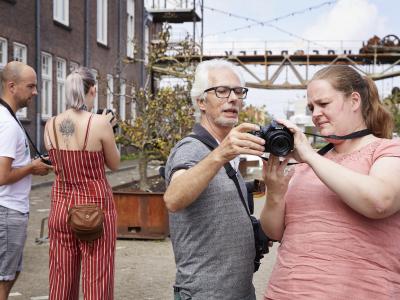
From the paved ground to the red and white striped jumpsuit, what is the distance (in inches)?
74.0

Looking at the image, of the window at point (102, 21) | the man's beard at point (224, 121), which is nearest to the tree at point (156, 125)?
the man's beard at point (224, 121)

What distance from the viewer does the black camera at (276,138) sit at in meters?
2.02

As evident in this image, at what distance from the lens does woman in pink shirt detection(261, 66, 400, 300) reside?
1.97m

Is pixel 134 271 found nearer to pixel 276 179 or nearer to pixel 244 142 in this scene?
pixel 276 179

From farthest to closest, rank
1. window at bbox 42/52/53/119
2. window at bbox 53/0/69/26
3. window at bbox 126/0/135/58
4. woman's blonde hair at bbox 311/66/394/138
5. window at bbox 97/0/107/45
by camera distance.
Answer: window at bbox 126/0/135/58, window at bbox 97/0/107/45, window at bbox 53/0/69/26, window at bbox 42/52/53/119, woman's blonde hair at bbox 311/66/394/138

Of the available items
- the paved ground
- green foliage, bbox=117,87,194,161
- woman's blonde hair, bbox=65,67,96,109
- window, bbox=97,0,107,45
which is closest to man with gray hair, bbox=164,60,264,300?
woman's blonde hair, bbox=65,67,96,109

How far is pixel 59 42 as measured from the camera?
2077 cm

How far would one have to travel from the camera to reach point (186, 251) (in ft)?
7.95

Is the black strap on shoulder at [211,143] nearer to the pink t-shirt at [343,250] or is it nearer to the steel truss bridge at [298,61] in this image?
the pink t-shirt at [343,250]

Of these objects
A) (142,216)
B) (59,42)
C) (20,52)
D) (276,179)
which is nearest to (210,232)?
(276,179)

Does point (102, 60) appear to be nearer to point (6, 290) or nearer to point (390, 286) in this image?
point (6, 290)

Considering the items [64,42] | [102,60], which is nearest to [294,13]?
[102,60]

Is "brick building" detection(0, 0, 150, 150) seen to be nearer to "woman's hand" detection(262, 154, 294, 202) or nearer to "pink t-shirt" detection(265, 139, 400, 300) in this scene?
"woman's hand" detection(262, 154, 294, 202)

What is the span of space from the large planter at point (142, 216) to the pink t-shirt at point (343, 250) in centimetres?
608
